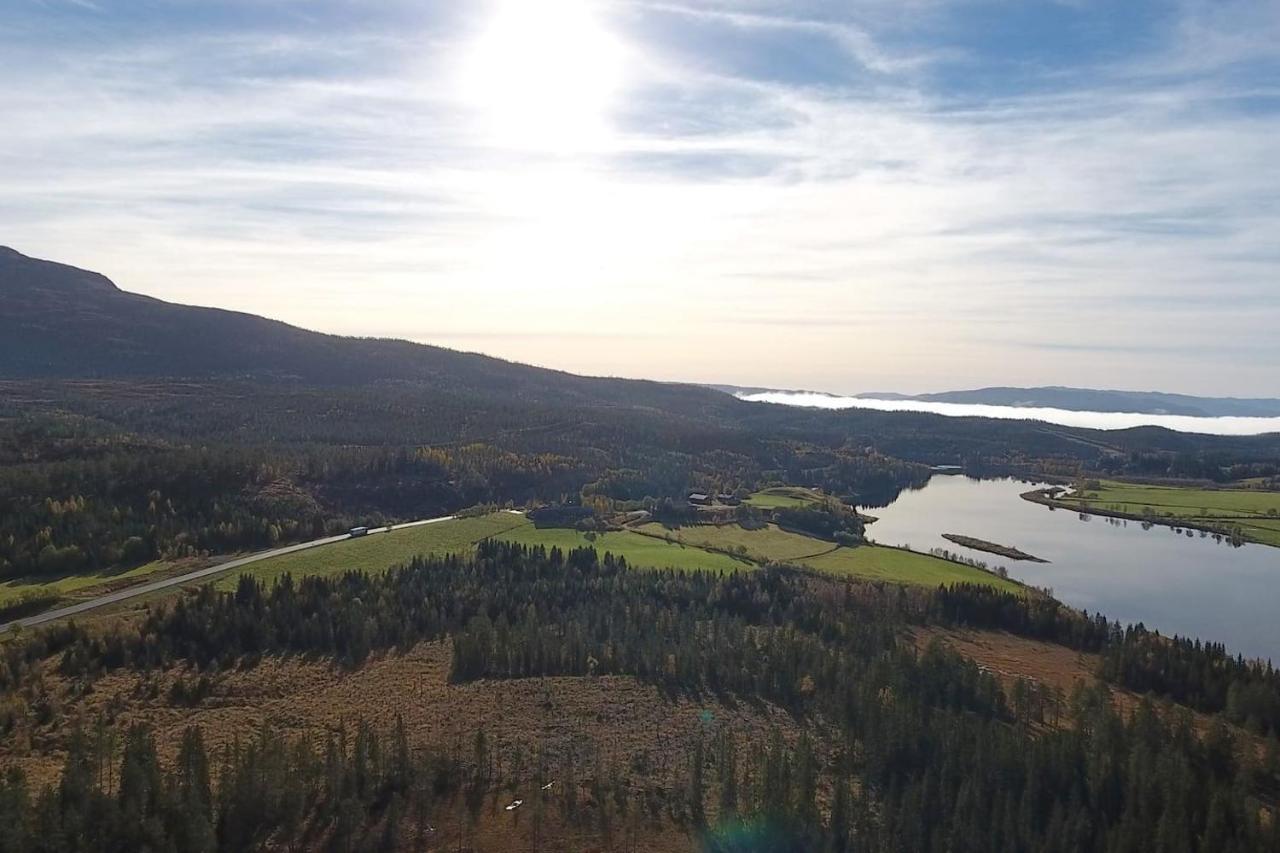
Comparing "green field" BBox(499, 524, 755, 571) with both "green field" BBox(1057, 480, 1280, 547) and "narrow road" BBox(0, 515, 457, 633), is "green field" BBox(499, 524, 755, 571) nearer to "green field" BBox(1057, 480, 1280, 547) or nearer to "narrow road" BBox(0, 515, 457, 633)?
"narrow road" BBox(0, 515, 457, 633)

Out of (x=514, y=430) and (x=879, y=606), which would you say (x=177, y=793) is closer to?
(x=879, y=606)

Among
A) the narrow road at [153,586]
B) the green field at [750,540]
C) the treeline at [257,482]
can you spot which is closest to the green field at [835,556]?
the green field at [750,540]

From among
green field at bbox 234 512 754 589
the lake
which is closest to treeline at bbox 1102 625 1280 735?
the lake

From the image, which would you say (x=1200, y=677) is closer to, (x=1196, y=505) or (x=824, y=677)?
(x=824, y=677)

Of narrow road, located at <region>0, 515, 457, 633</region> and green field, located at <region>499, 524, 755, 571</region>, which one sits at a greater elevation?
green field, located at <region>499, 524, 755, 571</region>

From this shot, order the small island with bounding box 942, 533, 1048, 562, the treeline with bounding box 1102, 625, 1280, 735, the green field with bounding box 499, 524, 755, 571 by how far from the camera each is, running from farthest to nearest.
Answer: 1. the small island with bounding box 942, 533, 1048, 562
2. the green field with bounding box 499, 524, 755, 571
3. the treeline with bounding box 1102, 625, 1280, 735

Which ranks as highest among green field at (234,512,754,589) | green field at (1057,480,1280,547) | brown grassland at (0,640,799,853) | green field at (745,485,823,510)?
green field at (1057,480,1280,547)

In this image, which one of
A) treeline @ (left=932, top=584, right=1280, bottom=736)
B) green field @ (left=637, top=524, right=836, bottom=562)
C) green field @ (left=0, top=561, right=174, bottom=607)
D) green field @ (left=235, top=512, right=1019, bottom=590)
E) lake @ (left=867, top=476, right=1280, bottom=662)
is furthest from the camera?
green field @ (left=637, top=524, right=836, bottom=562)
